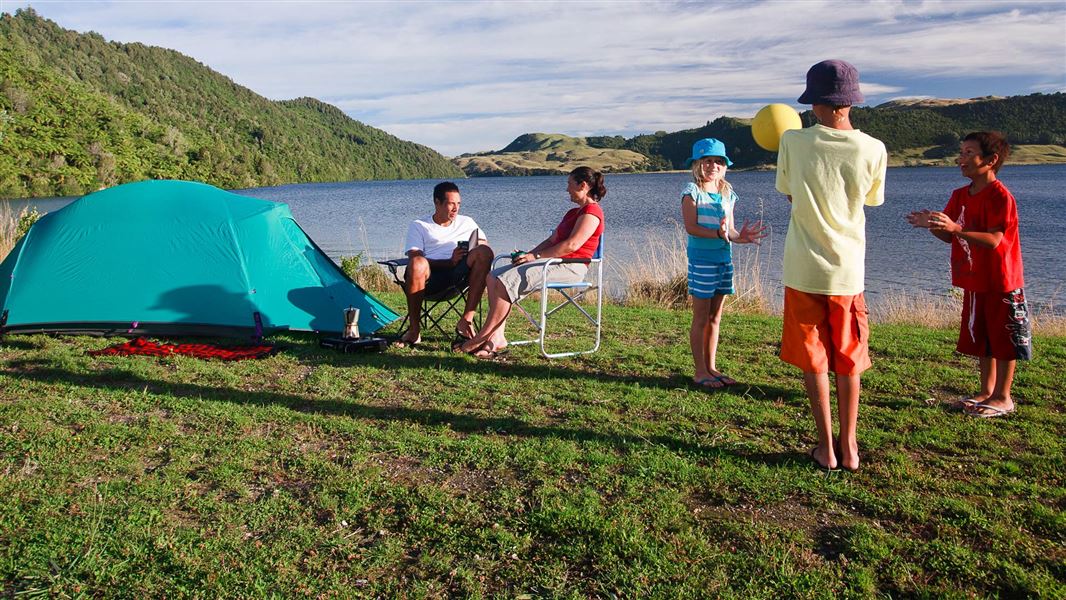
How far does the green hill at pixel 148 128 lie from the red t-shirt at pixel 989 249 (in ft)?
99.0

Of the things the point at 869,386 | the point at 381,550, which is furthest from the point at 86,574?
the point at 869,386

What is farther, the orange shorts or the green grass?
the orange shorts

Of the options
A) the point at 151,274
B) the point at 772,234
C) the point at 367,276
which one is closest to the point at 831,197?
the point at 151,274

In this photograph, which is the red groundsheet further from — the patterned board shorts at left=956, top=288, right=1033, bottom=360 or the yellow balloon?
the patterned board shorts at left=956, top=288, right=1033, bottom=360

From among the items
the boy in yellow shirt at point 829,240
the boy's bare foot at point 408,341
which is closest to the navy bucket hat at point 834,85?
the boy in yellow shirt at point 829,240

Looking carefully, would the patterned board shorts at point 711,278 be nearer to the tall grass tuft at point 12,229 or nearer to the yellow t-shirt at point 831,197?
the yellow t-shirt at point 831,197

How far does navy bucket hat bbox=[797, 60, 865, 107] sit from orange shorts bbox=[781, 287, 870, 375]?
0.83m

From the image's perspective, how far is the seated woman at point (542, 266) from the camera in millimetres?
5449

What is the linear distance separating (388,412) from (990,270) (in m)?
3.51

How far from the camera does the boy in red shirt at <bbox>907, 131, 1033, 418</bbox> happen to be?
4078 mm

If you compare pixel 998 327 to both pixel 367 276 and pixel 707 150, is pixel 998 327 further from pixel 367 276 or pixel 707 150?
pixel 367 276

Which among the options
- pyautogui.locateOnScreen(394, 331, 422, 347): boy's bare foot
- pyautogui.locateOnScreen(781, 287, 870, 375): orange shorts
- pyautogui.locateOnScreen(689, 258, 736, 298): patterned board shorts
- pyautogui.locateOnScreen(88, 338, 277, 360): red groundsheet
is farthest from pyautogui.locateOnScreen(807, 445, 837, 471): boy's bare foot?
pyautogui.locateOnScreen(88, 338, 277, 360): red groundsheet

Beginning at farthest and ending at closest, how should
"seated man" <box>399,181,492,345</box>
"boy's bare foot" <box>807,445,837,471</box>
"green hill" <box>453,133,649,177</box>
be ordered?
"green hill" <box>453,133,649,177</box> → "seated man" <box>399,181,492,345</box> → "boy's bare foot" <box>807,445,837,471</box>

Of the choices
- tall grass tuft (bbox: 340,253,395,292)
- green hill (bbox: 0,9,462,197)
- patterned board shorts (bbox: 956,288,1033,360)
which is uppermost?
green hill (bbox: 0,9,462,197)
